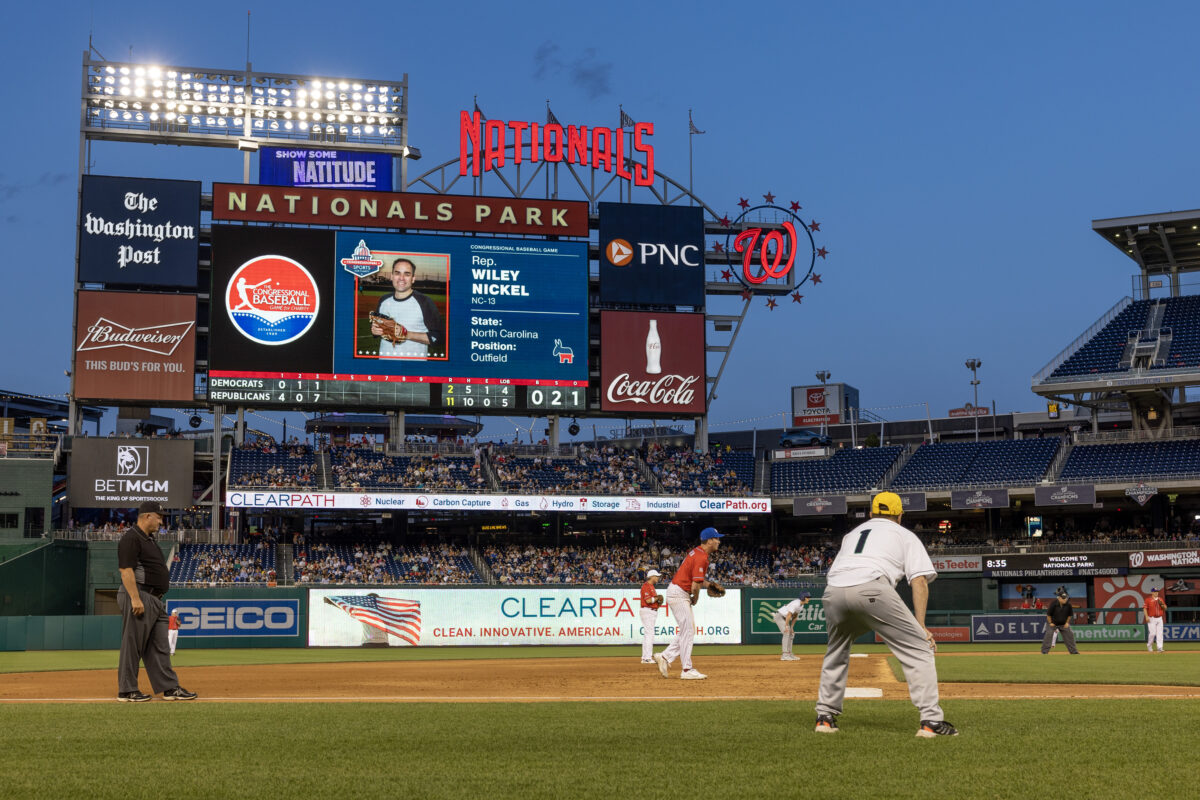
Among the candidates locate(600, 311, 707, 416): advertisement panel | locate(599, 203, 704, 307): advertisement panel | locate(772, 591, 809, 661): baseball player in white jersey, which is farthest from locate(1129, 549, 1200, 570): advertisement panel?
locate(772, 591, 809, 661): baseball player in white jersey

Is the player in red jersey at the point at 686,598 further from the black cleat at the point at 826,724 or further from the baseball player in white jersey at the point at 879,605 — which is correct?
the black cleat at the point at 826,724

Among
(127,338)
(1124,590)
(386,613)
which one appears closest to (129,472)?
(127,338)

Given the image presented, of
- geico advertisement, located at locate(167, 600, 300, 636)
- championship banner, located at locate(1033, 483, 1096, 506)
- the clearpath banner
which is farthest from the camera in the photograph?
championship banner, located at locate(1033, 483, 1096, 506)

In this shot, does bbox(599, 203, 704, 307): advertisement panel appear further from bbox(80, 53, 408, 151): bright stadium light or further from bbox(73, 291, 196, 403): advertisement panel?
bbox(73, 291, 196, 403): advertisement panel

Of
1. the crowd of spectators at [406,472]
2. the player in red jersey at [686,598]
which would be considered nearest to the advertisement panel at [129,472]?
the crowd of spectators at [406,472]

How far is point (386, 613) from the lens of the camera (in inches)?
1394

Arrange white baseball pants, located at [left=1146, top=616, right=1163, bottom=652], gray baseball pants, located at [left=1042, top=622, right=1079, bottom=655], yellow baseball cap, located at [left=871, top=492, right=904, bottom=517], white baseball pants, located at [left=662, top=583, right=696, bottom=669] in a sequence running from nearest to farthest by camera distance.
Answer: yellow baseball cap, located at [left=871, top=492, right=904, bottom=517], white baseball pants, located at [left=662, top=583, right=696, bottom=669], gray baseball pants, located at [left=1042, top=622, right=1079, bottom=655], white baseball pants, located at [left=1146, top=616, right=1163, bottom=652]

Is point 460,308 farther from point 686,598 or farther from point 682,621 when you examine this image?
point 682,621

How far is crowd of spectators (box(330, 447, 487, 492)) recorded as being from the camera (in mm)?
45406

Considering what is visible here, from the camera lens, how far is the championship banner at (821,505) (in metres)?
48.8

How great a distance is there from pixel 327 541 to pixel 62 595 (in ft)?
30.5

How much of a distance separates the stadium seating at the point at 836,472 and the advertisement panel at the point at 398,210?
45.5 ft

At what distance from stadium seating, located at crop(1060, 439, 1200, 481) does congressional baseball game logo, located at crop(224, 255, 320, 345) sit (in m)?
29.8

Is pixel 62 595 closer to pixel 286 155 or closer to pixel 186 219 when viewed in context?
pixel 186 219
